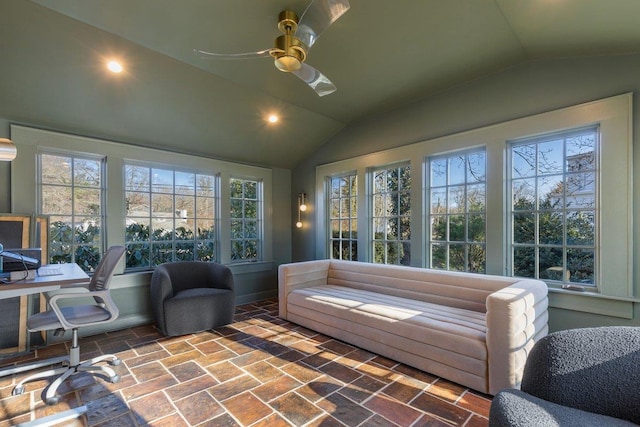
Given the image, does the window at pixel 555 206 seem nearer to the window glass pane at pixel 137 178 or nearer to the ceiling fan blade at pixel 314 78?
the ceiling fan blade at pixel 314 78

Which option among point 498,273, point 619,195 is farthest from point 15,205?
point 619,195

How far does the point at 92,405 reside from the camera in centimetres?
210

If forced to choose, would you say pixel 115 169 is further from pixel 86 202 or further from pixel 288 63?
pixel 288 63

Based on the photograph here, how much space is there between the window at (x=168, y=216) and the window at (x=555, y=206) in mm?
4072

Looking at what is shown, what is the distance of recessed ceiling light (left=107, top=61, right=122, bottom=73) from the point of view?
2.74m

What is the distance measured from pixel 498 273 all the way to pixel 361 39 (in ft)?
8.79

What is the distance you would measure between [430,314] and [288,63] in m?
2.44

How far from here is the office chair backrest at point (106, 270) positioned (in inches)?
96.8

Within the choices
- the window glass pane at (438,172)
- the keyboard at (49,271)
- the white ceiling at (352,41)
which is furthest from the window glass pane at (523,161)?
the keyboard at (49,271)

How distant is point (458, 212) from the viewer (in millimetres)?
3451

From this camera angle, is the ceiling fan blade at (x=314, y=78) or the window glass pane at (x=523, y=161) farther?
the window glass pane at (x=523, y=161)

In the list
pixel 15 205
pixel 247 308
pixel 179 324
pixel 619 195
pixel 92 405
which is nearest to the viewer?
pixel 92 405

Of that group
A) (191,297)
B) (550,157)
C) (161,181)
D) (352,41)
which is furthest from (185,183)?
(550,157)

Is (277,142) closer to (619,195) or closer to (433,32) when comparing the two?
(433,32)
